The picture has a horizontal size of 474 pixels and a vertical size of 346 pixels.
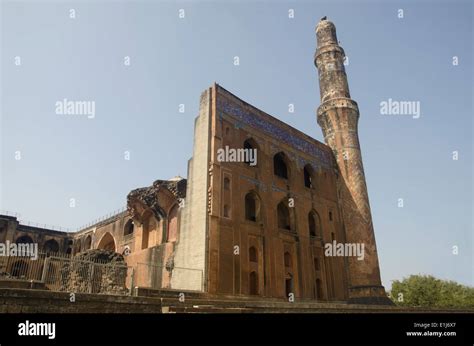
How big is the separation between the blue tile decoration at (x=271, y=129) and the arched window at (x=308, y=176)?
0.94 m

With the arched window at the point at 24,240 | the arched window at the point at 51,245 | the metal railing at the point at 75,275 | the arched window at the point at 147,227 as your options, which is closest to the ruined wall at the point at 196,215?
the metal railing at the point at 75,275

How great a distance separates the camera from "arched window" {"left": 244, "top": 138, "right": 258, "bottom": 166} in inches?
704

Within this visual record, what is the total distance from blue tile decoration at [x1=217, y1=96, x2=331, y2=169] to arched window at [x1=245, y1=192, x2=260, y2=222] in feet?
11.5

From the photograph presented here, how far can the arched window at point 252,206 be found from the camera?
1711 cm

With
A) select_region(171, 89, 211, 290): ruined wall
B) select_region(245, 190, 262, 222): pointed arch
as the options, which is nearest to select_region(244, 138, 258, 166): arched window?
select_region(245, 190, 262, 222): pointed arch

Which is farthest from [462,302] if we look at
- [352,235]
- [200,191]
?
[200,191]

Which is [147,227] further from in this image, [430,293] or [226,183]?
[430,293]

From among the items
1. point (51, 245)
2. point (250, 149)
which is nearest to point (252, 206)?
→ point (250, 149)

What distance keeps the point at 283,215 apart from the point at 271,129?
4692 mm

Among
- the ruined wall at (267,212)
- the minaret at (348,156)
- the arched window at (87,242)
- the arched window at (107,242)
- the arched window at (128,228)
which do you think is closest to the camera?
the ruined wall at (267,212)

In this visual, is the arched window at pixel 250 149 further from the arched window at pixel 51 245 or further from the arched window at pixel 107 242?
the arched window at pixel 51 245

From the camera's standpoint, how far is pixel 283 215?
19062 millimetres
